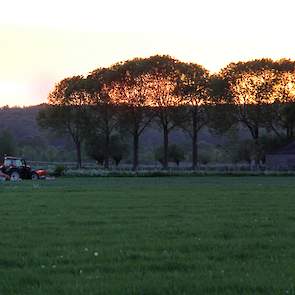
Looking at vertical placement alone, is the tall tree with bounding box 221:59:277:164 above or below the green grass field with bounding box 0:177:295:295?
above

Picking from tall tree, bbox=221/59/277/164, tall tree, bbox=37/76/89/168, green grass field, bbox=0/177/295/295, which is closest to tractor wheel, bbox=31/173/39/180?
tall tree, bbox=221/59/277/164

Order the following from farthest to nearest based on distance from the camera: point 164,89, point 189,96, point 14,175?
point 189,96 → point 164,89 → point 14,175

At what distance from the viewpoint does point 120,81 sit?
100500 millimetres

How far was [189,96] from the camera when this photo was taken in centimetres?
9800

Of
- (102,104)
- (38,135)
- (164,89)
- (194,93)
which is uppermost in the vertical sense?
(164,89)

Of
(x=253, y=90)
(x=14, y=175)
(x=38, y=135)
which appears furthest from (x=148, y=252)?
(x=38, y=135)

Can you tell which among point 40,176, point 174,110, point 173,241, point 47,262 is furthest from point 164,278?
point 174,110

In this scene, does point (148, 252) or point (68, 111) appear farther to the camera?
point (68, 111)

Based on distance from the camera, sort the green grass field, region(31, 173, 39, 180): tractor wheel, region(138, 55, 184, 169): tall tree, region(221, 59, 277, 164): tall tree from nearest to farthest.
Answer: the green grass field, region(31, 173, 39, 180): tractor wheel, region(221, 59, 277, 164): tall tree, region(138, 55, 184, 169): tall tree

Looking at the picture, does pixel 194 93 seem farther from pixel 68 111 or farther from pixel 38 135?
pixel 38 135

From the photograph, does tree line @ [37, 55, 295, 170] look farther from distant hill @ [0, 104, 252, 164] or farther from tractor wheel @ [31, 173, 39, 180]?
distant hill @ [0, 104, 252, 164]

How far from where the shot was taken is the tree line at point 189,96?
95.8 metres

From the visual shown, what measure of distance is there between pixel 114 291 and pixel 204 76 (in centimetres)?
9224

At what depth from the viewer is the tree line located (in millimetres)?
95750
